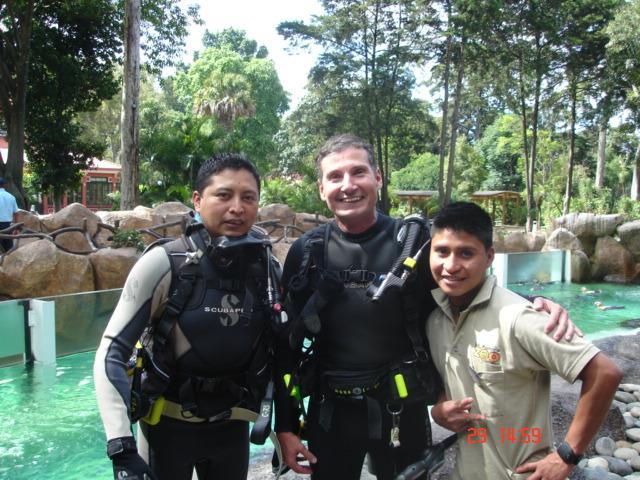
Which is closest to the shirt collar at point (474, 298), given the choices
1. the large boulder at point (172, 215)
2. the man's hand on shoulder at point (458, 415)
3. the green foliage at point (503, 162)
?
the man's hand on shoulder at point (458, 415)

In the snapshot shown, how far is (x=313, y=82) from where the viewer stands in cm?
2311

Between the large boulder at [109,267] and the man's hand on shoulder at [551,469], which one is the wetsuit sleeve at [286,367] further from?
the large boulder at [109,267]

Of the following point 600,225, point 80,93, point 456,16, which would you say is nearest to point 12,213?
point 80,93

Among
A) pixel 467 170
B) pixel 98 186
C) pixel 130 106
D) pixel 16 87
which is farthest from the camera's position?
pixel 98 186

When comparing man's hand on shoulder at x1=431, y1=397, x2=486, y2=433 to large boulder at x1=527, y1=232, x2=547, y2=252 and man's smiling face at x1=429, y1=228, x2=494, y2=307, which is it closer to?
man's smiling face at x1=429, y1=228, x2=494, y2=307

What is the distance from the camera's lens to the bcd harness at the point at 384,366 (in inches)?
68.4

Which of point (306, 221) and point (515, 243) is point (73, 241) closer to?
point (306, 221)

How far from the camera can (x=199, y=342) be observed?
1.71 meters

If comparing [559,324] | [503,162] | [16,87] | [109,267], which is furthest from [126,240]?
[503,162]

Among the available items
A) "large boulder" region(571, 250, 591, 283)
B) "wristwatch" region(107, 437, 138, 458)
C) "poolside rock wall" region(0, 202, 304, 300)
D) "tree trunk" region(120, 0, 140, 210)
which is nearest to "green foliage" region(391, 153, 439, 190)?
"large boulder" region(571, 250, 591, 283)

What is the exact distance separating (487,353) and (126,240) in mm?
7454

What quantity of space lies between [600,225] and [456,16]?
868 centimetres

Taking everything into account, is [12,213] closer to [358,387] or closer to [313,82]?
[358,387]

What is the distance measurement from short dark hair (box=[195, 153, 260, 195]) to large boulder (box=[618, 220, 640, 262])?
15523mm
